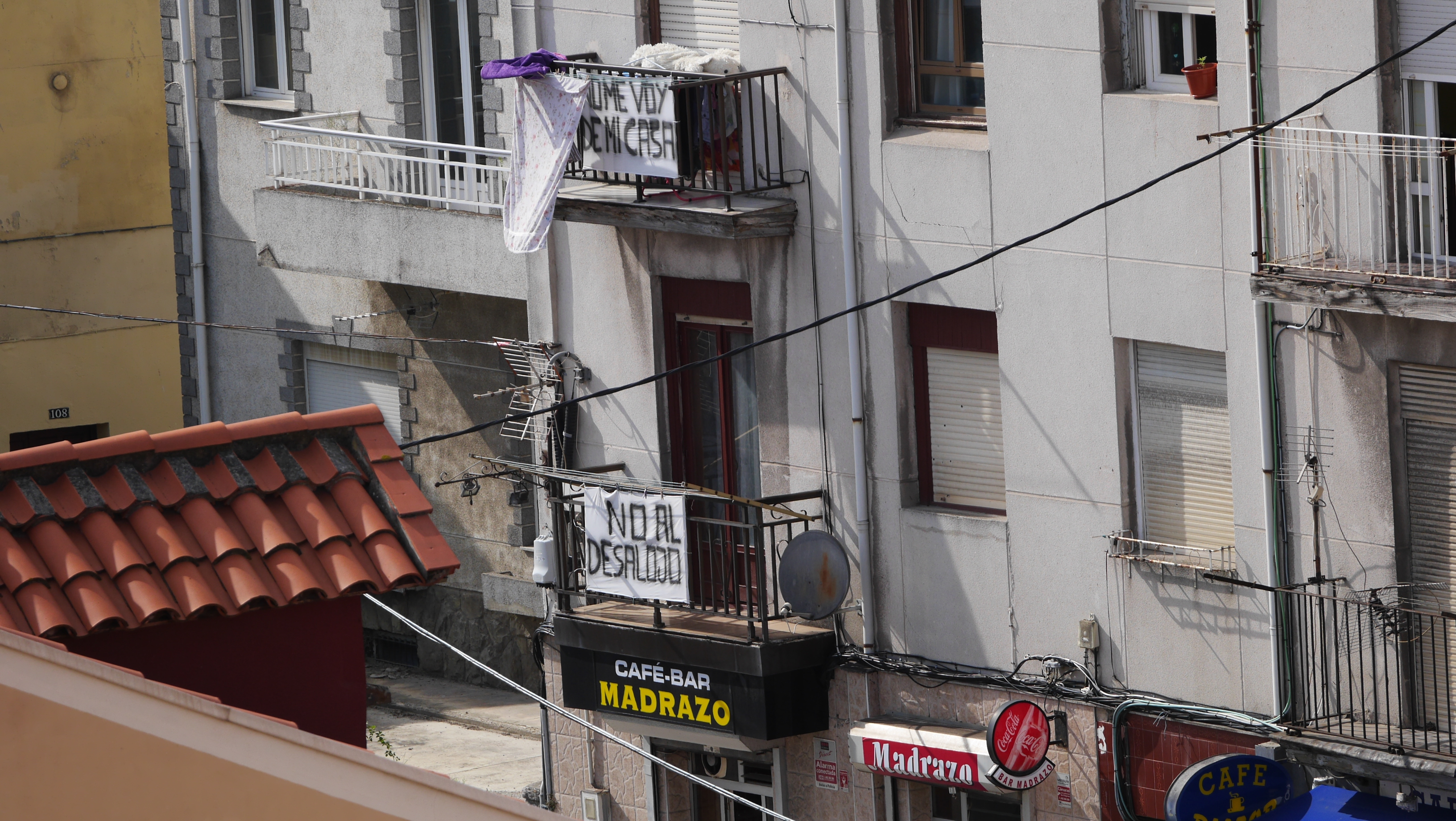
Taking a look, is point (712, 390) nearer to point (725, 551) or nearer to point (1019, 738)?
point (725, 551)

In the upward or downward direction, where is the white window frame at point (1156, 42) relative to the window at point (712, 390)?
upward

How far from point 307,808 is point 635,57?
14.4m

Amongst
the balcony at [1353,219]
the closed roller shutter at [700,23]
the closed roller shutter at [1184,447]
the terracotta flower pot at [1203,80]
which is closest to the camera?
the balcony at [1353,219]

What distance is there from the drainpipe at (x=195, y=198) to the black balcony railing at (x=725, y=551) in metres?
9.10

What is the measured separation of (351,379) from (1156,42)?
12901 mm

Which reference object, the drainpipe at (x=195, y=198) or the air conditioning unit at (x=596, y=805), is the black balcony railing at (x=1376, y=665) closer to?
the air conditioning unit at (x=596, y=805)

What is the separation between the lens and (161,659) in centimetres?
980

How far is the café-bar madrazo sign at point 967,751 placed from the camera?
18141 mm

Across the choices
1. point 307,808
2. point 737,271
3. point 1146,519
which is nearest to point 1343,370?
point 1146,519

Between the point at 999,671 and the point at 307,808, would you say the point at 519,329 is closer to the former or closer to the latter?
the point at 999,671

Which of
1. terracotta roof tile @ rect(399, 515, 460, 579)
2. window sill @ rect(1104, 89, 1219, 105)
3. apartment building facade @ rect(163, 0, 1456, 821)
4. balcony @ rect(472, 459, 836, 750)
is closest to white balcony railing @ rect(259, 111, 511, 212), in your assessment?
apartment building facade @ rect(163, 0, 1456, 821)

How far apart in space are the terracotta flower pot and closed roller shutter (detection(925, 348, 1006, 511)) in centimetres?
324

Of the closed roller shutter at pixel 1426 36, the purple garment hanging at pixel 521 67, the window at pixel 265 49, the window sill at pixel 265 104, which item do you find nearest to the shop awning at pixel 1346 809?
the closed roller shutter at pixel 1426 36

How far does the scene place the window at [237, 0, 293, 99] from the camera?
27.1 metres
